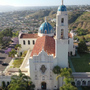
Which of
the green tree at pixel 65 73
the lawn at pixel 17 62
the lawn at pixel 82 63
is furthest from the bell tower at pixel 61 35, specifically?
the lawn at pixel 17 62

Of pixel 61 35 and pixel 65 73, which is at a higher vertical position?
pixel 61 35

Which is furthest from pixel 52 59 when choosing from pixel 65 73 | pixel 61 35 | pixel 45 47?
pixel 61 35

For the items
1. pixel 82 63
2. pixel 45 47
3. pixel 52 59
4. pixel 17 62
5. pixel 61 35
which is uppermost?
pixel 61 35

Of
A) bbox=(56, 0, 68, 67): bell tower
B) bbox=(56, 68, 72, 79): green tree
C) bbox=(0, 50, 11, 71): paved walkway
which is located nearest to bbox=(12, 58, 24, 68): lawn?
bbox=(0, 50, 11, 71): paved walkway

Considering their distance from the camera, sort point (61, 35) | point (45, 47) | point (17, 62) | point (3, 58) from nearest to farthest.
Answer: point (61, 35), point (45, 47), point (17, 62), point (3, 58)

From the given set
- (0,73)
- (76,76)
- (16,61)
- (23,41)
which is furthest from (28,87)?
(23,41)

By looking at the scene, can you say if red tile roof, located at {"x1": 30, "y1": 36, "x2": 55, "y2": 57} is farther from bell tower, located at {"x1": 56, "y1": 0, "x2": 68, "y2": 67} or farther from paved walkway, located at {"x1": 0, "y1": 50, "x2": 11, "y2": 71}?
paved walkway, located at {"x1": 0, "y1": 50, "x2": 11, "y2": 71}

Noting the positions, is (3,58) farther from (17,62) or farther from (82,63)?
(82,63)

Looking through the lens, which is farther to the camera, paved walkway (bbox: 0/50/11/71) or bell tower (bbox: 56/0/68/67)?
paved walkway (bbox: 0/50/11/71)
